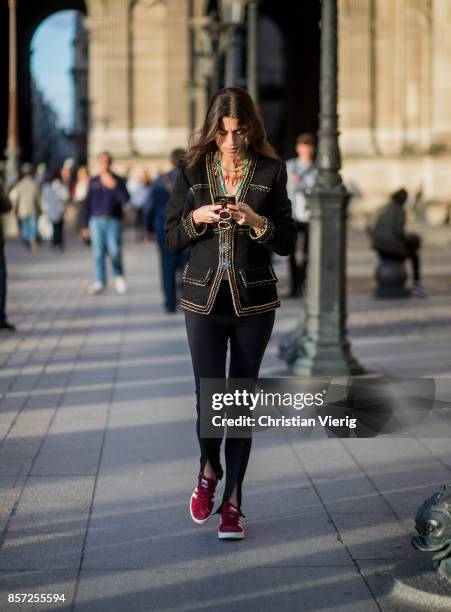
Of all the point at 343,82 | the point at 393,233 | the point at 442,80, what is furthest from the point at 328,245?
the point at 343,82

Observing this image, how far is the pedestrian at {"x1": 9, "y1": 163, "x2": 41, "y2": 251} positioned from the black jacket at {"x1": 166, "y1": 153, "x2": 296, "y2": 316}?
25135mm

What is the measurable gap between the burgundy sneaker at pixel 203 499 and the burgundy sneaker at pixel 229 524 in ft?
0.74

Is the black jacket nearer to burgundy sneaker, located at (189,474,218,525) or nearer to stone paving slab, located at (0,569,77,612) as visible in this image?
burgundy sneaker, located at (189,474,218,525)

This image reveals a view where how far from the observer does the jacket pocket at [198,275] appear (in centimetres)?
645

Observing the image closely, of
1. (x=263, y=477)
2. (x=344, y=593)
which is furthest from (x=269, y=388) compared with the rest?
(x=263, y=477)

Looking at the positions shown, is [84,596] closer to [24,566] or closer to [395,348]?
[24,566]

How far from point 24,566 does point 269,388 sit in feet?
4.33

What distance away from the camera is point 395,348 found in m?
13.7

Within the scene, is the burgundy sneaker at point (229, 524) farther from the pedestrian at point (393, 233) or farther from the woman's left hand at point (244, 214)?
the pedestrian at point (393, 233)

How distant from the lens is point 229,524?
6.62 metres

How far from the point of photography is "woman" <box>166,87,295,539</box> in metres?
6.44

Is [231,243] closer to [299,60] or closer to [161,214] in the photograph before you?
[161,214]

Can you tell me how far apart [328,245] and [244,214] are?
565 cm

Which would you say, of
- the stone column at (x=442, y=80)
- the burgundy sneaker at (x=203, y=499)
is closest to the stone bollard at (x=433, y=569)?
the burgundy sneaker at (x=203, y=499)
